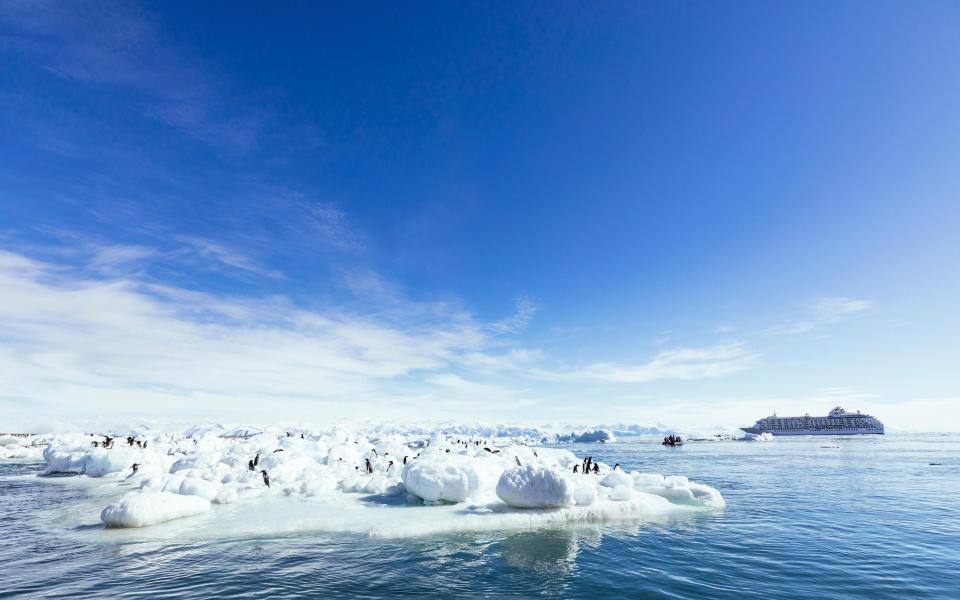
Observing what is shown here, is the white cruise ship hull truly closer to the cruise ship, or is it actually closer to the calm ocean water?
the cruise ship

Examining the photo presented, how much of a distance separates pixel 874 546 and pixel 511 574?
43.6 ft

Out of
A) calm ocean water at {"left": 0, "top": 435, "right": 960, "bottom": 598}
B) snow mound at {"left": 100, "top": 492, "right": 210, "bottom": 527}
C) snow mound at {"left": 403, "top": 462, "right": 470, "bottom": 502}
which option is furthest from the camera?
snow mound at {"left": 403, "top": 462, "right": 470, "bottom": 502}

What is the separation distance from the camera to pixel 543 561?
1420 cm

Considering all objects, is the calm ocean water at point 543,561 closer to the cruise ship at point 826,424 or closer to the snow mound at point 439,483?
the snow mound at point 439,483

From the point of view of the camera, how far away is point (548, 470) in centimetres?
2092

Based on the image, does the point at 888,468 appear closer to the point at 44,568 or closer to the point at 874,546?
the point at 874,546

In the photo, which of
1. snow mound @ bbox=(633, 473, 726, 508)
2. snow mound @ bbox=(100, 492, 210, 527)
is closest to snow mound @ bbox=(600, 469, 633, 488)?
snow mound @ bbox=(633, 473, 726, 508)

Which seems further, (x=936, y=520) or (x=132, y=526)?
(x=936, y=520)

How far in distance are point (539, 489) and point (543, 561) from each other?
255 inches

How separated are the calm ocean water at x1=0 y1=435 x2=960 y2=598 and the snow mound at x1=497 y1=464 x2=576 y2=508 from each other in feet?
7.13

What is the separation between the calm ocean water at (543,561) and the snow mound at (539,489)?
7.13ft

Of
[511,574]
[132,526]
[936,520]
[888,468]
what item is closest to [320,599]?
[511,574]

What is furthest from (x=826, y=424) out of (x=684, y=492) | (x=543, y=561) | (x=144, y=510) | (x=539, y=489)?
(x=144, y=510)

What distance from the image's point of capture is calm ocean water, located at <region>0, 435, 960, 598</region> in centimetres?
1189
